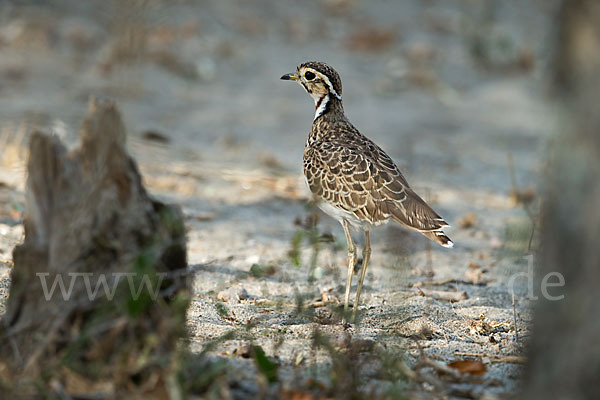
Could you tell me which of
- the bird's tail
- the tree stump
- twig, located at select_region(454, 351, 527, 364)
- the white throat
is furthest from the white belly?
the tree stump

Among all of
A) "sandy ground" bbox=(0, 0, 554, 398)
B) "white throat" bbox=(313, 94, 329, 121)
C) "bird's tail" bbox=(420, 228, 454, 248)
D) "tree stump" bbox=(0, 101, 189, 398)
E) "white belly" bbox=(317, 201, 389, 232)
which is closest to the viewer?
"tree stump" bbox=(0, 101, 189, 398)

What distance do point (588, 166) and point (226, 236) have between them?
13.1ft

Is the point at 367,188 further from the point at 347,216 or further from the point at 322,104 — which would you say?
the point at 322,104

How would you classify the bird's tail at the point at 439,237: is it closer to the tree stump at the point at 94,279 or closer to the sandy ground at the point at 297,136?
the sandy ground at the point at 297,136

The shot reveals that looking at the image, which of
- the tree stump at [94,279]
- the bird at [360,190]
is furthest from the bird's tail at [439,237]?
the tree stump at [94,279]

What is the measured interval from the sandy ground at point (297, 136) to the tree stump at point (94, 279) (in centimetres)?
34

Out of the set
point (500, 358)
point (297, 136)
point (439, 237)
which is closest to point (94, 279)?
point (500, 358)

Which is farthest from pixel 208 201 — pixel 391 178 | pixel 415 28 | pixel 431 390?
pixel 415 28

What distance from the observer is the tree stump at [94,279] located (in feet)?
7.62

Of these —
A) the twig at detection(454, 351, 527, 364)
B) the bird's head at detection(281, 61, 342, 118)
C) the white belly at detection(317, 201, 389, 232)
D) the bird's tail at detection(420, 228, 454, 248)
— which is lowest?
the twig at detection(454, 351, 527, 364)

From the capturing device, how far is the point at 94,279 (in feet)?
8.27

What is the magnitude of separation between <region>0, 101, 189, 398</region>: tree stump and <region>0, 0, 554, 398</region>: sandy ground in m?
0.34

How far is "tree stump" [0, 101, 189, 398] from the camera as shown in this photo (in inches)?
91.4

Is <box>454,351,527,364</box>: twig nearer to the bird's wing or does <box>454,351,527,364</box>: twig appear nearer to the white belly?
the bird's wing
